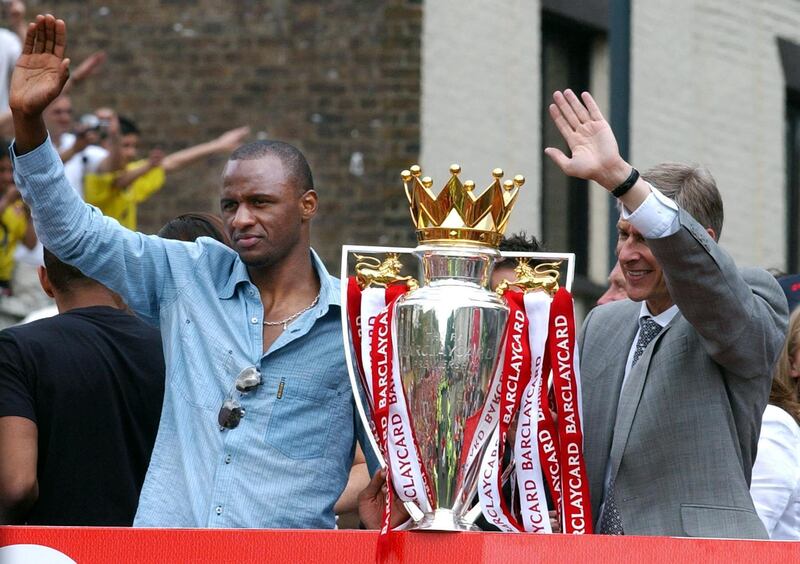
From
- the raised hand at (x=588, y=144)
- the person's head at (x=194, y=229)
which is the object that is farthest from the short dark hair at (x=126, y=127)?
the raised hand at (x=588, y=144)

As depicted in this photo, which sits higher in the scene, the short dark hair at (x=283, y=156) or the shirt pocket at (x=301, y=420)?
the short dark hair at (x=283, y=156)

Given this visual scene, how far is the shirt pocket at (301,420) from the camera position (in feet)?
13.5

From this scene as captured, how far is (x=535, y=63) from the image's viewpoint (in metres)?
11.7

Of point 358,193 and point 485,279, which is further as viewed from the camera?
point 358,193

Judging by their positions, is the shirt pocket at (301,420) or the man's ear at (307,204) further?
the man's ear at (307,204)

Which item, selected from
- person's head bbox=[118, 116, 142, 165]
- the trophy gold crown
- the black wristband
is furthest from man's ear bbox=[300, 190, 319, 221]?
person's head bbox=[118, 116, 142, 165]

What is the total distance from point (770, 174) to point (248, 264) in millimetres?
9745

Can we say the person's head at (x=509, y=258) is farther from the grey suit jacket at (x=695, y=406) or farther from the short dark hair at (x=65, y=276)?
the short dark hair at (x=65, y=276)

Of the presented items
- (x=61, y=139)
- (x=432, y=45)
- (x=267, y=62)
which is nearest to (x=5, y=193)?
(x=61, y=139)

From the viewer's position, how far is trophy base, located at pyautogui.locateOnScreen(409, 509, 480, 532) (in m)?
3.61

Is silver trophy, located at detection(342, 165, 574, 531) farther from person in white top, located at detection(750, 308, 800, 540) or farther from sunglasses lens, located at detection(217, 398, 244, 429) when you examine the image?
person in white top, located at detection(750, 308, 800, 540)

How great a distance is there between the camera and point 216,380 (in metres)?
4.18

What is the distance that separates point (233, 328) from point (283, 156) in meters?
0.48

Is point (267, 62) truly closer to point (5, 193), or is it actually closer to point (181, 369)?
point (5, 193)
